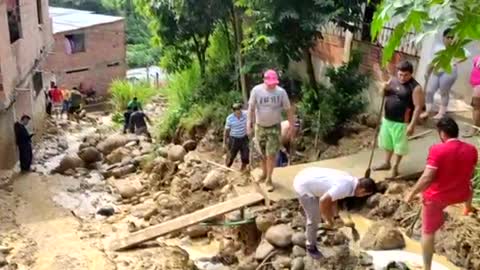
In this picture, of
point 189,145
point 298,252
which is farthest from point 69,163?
point 298,252

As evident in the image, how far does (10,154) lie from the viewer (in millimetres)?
12992

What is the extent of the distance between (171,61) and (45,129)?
5.07 m

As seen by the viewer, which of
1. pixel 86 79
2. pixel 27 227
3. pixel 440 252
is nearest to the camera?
pixel 440 252

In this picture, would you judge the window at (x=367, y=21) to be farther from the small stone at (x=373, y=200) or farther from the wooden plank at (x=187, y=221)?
the wooden plank at (x=187, y=221)

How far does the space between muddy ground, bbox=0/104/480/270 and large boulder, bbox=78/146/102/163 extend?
0.02m

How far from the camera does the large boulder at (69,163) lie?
43.4ft

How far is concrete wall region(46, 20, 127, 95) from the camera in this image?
77.8ft

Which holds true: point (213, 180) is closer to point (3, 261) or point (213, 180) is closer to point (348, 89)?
point (348, 89)

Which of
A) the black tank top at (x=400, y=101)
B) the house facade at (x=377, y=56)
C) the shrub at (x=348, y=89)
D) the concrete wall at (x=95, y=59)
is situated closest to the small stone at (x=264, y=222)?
the black tank top at (x=400, y=101)

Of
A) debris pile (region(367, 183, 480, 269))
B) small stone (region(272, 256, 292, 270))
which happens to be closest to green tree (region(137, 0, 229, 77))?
debris pile (region(367, 183, 480, 269))

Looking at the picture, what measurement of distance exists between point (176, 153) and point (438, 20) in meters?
9.47

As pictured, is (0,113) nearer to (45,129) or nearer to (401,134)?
(45,129)

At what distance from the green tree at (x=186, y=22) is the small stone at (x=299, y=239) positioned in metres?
7.26

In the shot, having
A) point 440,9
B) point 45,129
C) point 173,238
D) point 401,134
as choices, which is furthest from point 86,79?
point 440,9
